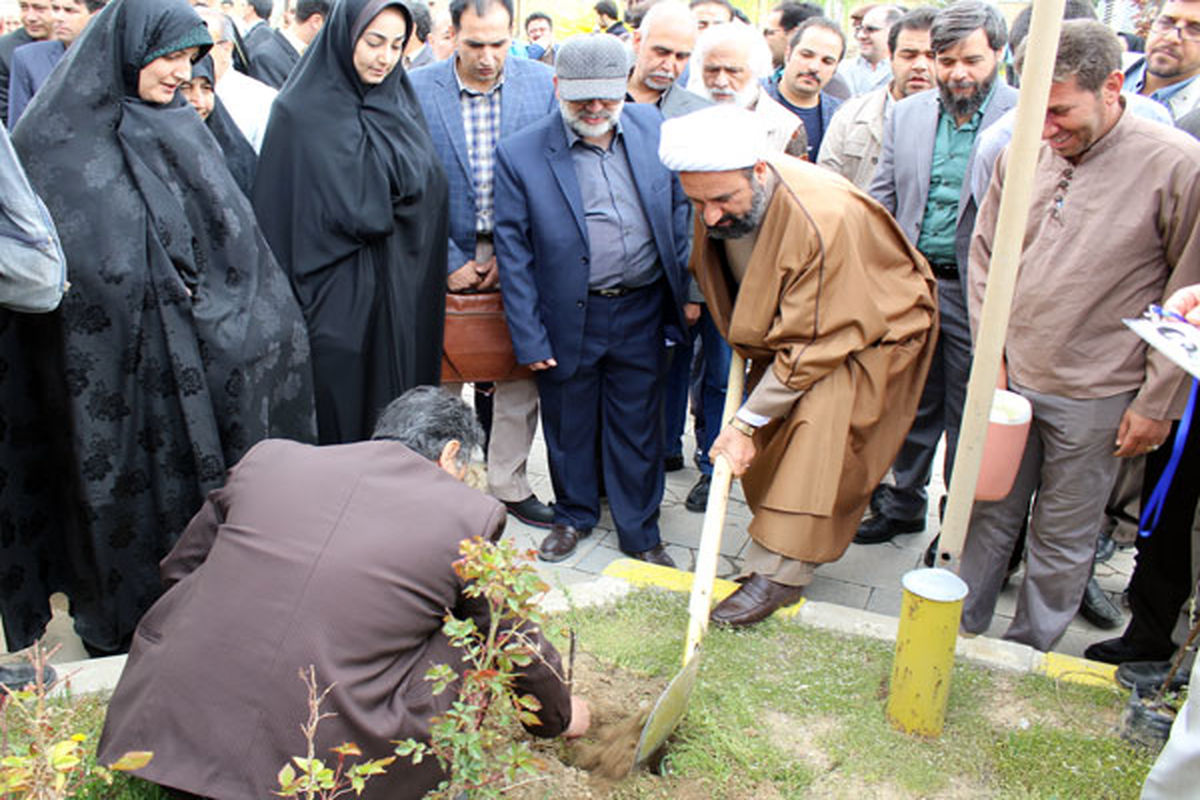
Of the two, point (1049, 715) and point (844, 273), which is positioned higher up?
point (844, 273)

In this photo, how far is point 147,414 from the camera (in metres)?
3.29

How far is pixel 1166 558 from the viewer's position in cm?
333

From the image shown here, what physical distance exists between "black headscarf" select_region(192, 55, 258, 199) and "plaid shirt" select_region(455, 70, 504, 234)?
93 cm

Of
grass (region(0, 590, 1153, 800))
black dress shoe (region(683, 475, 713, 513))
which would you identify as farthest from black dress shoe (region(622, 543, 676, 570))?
grass (region(0, 590, 1153, 800))

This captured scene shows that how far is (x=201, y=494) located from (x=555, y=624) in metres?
1.24

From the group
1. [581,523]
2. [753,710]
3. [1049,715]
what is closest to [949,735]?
[1049,715]

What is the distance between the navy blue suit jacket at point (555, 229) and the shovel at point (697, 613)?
2.44 ft

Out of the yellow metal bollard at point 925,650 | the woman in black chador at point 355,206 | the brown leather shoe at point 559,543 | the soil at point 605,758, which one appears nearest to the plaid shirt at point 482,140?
the woman in black chador at point 355,206

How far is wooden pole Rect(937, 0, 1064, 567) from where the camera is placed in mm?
2393

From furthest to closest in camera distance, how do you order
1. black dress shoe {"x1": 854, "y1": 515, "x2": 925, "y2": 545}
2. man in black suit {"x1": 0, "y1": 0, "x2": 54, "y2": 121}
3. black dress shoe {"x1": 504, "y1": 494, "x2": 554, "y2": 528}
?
man in black suit {"x1": 0, "y1": 0, "x2": 54, "y2": 121}, black dress shoe {"x1": 504, "y1": 494, "x2": 554, "y2": 528}, black dress shoe {"x1": 854, "y1": 515, "x2": 925, "y2": 545}

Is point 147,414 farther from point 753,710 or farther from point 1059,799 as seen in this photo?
point 1059,799

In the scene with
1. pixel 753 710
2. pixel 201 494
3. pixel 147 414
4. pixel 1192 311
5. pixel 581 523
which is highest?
pixel 1192 311

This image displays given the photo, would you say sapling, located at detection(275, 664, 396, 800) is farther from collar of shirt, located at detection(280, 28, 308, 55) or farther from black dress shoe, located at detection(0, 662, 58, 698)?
collar of shirt, located at detection(280, 28, 308, 55)

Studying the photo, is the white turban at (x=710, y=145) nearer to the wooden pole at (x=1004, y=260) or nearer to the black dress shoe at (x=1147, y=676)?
the wooden pole at (x=1004, y=260)
